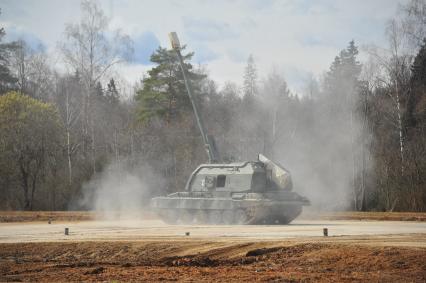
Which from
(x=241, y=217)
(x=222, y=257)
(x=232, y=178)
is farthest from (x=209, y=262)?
(x=232, y=178)

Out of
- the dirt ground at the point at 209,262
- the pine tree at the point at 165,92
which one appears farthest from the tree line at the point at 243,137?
the dirt ground at the point at 209,262

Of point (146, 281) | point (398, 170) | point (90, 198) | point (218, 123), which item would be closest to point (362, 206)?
point (398, 170)

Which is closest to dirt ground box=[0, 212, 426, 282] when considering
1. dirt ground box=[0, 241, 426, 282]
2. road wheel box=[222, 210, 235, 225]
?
dirt ground box=[0, 241, 426, 282]

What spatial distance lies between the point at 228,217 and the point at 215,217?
2.15ft

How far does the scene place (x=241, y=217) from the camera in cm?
2739

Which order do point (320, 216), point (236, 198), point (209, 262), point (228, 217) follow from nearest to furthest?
1. point (209, 262)
2. point (236, 198)
3. point (228, 217)
4. point (320, 216)

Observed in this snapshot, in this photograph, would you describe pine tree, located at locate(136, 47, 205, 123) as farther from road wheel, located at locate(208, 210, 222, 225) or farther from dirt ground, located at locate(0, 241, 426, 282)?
dirt ground, located at locate(0, 241, 426, 282)

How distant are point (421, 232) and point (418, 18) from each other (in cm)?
2458

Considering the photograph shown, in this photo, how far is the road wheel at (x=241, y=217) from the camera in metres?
27.2

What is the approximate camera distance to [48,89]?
6556 cm

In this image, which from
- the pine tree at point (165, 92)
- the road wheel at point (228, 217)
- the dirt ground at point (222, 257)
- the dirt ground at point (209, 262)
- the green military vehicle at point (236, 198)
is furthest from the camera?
the pine tree at point (165, 92)

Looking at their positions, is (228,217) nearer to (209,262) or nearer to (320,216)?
(320,216)

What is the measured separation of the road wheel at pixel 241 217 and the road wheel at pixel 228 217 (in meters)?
0.18

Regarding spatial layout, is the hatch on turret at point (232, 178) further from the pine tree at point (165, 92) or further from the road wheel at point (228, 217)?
the pine tree at point (165, 92)
